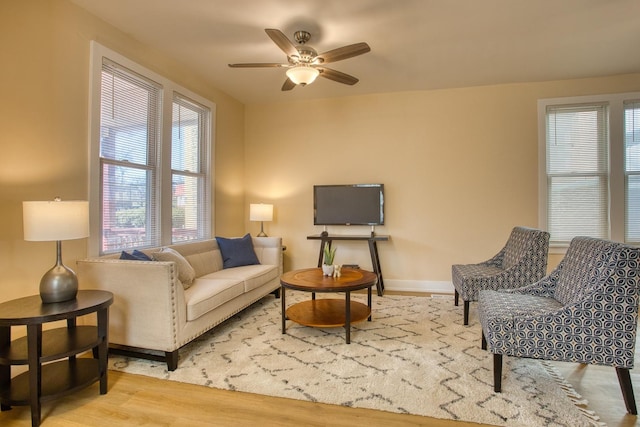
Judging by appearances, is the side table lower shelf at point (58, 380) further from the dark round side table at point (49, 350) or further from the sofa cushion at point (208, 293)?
the sofa cushion at point (208, 293)

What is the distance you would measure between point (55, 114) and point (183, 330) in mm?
1900

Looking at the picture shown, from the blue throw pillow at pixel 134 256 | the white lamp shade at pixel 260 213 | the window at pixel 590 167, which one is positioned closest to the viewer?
the blue throw pillow at pixel 134 256

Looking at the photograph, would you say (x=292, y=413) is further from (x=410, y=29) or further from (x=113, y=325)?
(x=410, y=29)

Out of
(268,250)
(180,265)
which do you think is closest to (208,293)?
(180,265)

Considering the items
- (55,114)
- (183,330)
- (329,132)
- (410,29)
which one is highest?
(410,29)

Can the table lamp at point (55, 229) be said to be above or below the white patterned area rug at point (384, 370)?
above

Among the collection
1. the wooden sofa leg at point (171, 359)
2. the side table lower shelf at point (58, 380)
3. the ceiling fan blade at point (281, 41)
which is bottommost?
the wooden sofa leg at point (171, 359)

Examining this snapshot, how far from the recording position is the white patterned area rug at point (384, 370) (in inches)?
79.1

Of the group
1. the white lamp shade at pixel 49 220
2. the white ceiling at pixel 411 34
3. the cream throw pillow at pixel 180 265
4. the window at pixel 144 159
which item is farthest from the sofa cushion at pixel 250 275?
the white ceiling at pixel 411 34

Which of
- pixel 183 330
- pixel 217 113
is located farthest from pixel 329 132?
pixel 183 330

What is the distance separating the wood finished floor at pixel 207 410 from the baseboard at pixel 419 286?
8.03 feet

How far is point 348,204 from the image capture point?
5.00 meters

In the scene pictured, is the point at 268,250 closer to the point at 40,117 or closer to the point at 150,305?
the point at 150,305

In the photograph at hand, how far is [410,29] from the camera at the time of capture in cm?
316
